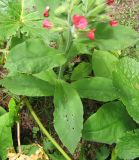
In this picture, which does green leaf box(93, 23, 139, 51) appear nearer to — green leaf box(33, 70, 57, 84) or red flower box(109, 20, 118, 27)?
red flower box(109, 20, 118, 27)

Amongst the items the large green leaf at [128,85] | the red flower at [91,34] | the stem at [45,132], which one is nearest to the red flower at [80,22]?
the red flower at [91,34]

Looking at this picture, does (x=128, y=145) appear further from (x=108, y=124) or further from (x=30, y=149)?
(x=30, y=149)

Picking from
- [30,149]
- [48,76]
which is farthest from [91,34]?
[30,149]

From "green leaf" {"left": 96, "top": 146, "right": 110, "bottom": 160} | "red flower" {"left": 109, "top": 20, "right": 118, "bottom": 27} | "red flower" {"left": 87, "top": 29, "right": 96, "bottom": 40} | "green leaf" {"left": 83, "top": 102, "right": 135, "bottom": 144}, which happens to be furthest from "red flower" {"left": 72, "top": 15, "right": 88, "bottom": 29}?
"green leaf" {"left": 96, "top": 146, "right": 110, "bottom": 160}

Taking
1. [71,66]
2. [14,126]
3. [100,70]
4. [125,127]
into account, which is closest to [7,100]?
[14,126]

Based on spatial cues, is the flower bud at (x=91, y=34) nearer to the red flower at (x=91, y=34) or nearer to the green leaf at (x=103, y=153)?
the red flower at (x=91, y=34)

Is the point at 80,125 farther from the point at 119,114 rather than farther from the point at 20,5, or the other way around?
the point at 20,5
